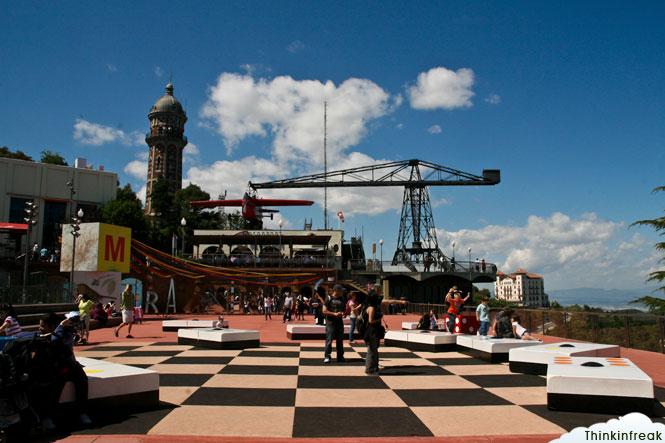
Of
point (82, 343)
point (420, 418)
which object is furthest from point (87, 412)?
point (82, 343)

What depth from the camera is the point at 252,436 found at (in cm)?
566

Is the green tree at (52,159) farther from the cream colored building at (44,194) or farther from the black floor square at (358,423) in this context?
the black floor square at (358,423)

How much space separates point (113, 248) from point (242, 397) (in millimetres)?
24333

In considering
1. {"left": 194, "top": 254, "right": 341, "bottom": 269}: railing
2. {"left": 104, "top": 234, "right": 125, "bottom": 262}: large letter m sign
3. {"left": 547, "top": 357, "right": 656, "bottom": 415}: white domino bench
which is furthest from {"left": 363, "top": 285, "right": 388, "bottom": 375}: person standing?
{"left": 194, "top": 254, "right": 341, "bottom": 269}: railing

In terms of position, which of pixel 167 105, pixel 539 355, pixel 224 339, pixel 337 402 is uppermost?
pixel 167 105

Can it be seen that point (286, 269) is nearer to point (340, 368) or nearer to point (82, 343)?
point (82, 343)

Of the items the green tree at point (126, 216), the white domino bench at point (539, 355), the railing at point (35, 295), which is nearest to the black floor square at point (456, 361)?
the white domino bench at point (539, 355)

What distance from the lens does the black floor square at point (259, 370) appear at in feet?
32.7

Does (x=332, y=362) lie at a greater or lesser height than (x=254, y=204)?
lesser

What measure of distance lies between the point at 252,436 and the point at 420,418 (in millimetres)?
→ 2192

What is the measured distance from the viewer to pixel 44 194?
54844 millimetres

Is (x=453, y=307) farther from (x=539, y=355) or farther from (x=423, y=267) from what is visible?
(x=423, y=267)

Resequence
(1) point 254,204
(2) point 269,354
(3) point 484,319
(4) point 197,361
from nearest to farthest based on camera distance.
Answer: (4) point 197,361 < (2) point 269,354 < (3) point 484,319 < (1) point 254,204

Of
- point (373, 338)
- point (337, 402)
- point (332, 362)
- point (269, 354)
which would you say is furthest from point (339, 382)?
point (269, 354)
